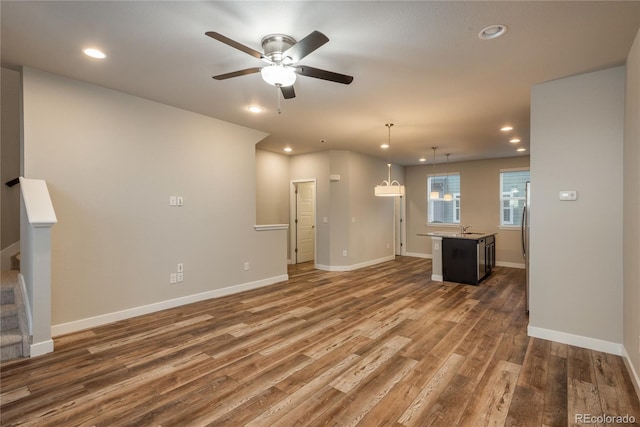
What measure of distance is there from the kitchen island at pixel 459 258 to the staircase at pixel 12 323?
19.1 feet

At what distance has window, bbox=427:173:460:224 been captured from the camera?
8.53 meters

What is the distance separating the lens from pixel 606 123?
2904 mm

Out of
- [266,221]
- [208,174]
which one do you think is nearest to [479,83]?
[208,174]

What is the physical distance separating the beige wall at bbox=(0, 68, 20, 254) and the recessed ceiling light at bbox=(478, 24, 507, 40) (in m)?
5.73

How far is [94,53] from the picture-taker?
8.92ft

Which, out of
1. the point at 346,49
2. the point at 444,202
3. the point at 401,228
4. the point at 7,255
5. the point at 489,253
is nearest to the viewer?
the point at 346,49

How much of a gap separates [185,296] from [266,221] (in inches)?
119

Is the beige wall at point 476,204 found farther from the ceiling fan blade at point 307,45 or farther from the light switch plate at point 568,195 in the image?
the ceiling fan blade at point 307,45

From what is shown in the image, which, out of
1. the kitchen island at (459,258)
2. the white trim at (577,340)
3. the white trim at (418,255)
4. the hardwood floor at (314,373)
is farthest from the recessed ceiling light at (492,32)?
the white trim at (418,255)

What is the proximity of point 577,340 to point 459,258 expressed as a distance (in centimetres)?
264

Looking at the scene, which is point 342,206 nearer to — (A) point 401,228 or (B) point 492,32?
(A) point 401,228

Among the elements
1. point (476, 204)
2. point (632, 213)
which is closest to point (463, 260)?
point (476, 204)

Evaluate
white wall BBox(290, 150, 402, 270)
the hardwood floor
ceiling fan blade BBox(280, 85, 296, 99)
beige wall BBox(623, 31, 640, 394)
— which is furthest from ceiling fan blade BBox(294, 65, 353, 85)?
white wall BBox(290, 150, 402, 270)

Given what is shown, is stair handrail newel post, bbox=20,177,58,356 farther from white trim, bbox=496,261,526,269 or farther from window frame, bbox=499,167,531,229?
window frame, bbox=499,167,531,229
